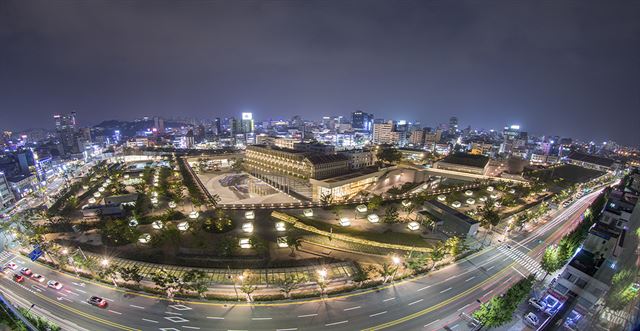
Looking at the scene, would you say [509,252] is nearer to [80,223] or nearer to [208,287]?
[208,287]

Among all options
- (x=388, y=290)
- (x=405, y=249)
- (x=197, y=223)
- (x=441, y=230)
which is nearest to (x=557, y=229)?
(x=441, y=230)

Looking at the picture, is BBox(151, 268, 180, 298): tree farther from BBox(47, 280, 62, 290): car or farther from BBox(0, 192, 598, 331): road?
BBox(47, 280, 62, 290): car

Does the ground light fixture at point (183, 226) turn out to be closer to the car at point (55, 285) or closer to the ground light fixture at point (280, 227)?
the car at point (55, 285)

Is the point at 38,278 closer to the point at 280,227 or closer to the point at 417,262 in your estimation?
the point at 280,227

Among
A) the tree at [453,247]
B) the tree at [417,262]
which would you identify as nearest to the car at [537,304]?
the tree at [453,247]

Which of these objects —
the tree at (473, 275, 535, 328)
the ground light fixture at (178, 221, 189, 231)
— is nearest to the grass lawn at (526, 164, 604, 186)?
the tree at (473, 275, 535, 328)

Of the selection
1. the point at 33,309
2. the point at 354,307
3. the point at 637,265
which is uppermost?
the point at 637,265
